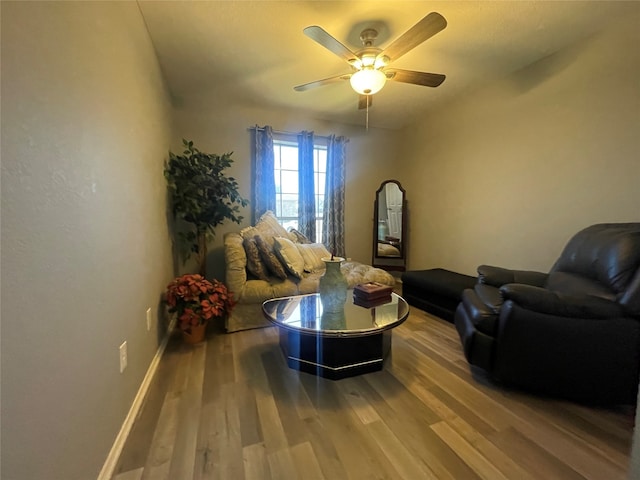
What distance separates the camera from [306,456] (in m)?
1.29

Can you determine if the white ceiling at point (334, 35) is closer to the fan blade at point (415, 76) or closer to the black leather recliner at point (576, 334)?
the fan blade at point (415, 76)

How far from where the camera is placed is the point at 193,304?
231cm

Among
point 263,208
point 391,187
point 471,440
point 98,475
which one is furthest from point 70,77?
point 391,187

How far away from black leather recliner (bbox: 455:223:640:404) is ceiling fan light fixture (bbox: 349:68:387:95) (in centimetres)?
170

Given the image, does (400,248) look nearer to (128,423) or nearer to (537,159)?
(537,159)

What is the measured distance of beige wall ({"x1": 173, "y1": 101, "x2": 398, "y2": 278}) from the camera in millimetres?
3561

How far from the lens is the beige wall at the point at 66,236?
2.31ft

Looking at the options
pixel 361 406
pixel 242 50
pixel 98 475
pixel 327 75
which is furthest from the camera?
pixel 327 75

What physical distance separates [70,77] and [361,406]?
1998 mm

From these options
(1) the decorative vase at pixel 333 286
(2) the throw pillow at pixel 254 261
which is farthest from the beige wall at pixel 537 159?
(2) the throw pillow at pixel 254 261

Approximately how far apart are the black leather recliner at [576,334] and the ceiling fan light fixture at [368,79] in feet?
5.56

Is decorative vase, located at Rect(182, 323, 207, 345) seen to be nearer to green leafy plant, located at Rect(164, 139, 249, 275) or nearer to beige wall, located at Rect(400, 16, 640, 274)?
green leafy plant, located at Rect(164, 139, 249, 275)

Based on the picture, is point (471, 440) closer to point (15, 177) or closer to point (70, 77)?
point (15, 177)

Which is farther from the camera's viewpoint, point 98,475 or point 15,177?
point 98,475
